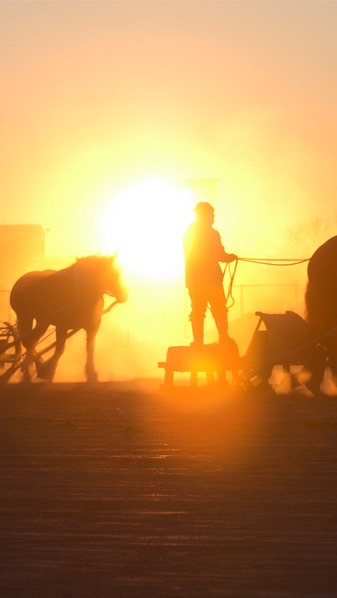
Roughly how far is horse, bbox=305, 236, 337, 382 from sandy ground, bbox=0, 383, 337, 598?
5.88 metres

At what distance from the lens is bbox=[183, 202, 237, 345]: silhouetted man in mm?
22969

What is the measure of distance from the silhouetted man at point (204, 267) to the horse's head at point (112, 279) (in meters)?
6.41

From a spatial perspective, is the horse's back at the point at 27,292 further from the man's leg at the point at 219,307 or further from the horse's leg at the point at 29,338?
the man's leg at the point at 219,307

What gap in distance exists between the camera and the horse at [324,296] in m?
21.7

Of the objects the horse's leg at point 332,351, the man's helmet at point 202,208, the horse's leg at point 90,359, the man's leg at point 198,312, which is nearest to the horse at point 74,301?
the horse's leg at point 90,359

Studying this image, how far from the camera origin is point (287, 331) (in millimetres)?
21922

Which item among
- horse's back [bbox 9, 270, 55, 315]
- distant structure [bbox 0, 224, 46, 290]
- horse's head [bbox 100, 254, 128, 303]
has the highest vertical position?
horse's head [bbox 100, 254, 128, 303]

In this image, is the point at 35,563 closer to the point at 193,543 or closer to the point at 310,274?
the point at 193,543

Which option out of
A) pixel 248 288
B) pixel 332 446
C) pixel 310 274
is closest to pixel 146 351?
pixel 248 288

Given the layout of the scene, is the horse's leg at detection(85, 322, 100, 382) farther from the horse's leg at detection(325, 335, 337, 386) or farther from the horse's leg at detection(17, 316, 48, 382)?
the horse's leg at detection(325, 335, 337, 386)

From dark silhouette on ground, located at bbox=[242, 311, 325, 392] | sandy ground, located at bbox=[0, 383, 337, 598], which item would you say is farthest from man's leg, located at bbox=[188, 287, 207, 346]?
sandy ground, located at bbox=[0, 383, 337, 598]

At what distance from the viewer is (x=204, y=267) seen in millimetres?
22984

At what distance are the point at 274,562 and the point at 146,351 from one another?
45778 millimetres

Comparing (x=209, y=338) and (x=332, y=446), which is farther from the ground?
(x=332, y=446)
